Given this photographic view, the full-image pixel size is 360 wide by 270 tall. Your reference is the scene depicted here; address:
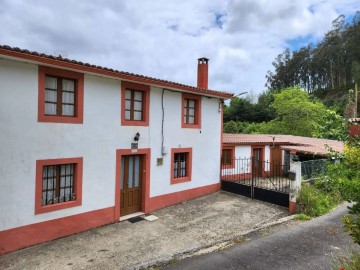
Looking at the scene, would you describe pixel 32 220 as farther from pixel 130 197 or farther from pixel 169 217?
pixel 169 217

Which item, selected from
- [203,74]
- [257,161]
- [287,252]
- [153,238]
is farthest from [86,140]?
[257,161]

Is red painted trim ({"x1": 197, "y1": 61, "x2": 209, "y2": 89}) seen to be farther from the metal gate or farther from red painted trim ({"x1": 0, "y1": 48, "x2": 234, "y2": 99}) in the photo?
the metal gate

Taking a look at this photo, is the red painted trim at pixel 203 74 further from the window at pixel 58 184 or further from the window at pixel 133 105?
the window at pixel 58 184

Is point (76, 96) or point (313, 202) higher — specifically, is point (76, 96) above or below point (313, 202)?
above

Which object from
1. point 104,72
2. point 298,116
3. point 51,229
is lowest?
point 51,229

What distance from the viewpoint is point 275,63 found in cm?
7838

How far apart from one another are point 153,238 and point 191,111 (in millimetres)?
6331

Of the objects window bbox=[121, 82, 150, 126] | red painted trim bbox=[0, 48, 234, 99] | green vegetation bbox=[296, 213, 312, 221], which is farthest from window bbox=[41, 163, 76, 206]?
green vegetation bbox=[296, 213, 312, 221]

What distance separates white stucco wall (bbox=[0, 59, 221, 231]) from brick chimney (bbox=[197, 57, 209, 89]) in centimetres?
151

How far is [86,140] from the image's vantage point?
361 inches

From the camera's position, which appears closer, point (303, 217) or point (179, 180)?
point (303, 217)

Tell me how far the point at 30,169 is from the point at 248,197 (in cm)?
929

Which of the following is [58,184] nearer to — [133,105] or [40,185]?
[40,185]

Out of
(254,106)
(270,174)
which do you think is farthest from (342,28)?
(270,174)
